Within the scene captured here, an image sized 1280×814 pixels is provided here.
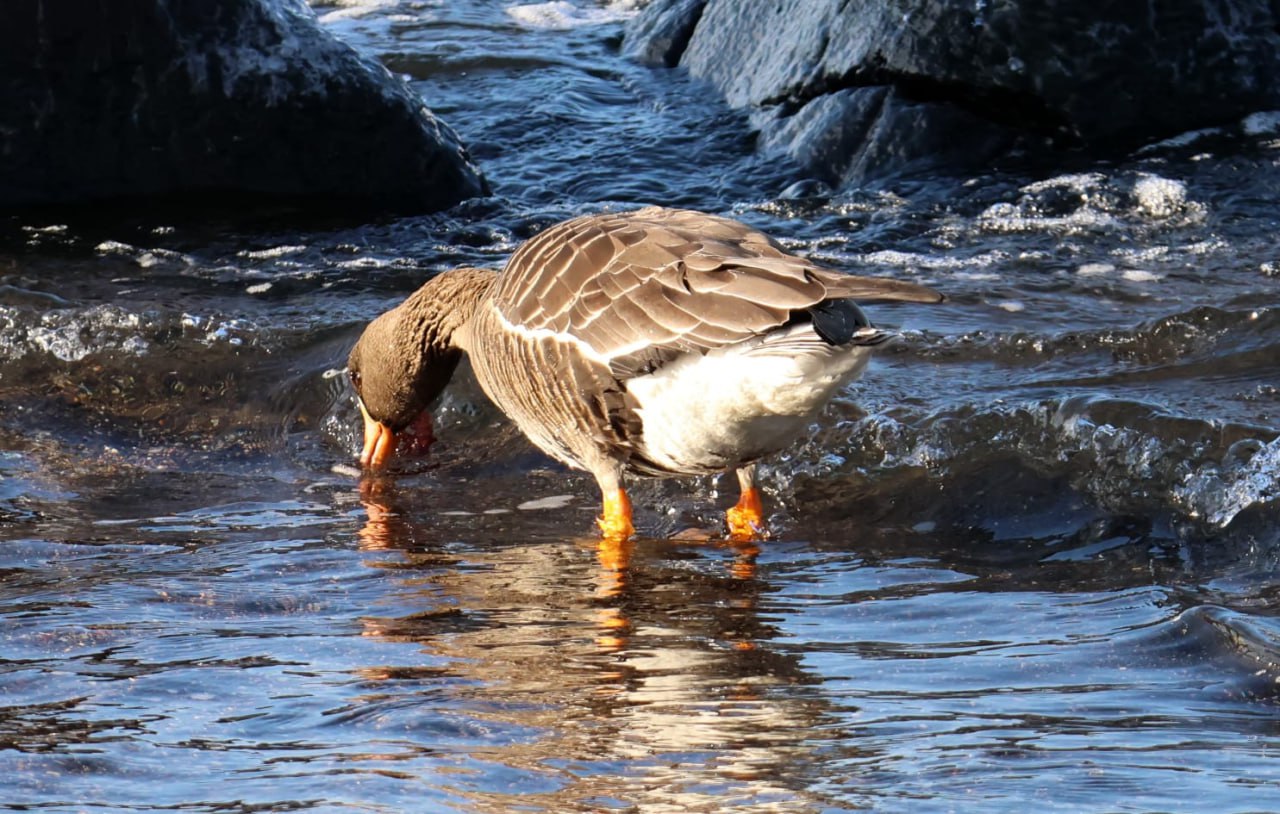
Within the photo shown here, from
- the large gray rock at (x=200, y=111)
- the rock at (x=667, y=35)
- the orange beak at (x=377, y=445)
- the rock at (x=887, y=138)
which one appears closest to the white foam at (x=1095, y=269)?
the rock at (x=887, y=138)

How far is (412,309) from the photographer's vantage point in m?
6.62

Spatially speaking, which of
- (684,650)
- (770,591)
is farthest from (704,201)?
(684,650)

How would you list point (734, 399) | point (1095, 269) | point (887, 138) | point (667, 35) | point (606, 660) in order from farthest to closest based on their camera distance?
point (667, 35) → point (887, 138) → point (1095, 269) → point (734, 399) → point (606, 660)

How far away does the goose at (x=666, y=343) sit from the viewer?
4.43m

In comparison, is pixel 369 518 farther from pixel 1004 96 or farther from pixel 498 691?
pixel 1004 96

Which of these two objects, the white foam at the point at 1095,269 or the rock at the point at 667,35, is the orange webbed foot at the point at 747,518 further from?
the rock at the point at 667,35

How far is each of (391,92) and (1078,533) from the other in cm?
591

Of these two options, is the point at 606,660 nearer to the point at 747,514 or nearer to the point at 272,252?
the point at 747,514

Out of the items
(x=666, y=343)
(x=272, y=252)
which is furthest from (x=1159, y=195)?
(x=666, y=343)

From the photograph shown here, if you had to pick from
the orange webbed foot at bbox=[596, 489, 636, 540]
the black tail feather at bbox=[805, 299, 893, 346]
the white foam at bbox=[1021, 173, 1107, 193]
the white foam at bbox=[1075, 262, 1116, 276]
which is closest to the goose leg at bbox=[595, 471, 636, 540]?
the orange webbed foot at bbox=[596, 489, 636, 540]

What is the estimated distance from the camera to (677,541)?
18.8ft

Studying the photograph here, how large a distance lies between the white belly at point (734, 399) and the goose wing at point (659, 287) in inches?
2.9

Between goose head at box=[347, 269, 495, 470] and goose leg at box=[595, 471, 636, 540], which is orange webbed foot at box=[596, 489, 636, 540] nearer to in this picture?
goose leg at box=[595, 471, 636, 540]

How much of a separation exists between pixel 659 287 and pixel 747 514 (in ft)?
3.79
